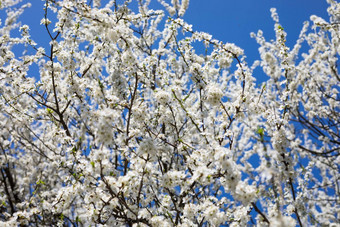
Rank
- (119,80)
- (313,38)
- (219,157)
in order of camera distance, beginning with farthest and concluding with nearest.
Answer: (313,38) < (119,80) < (219,157)

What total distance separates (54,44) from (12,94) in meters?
2.20

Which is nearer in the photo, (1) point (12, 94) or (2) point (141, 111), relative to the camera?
(2) point (141, 111)

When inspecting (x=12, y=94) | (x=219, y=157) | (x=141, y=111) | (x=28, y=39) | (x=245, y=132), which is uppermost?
(x=245, y=132)

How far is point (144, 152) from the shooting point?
306 cm

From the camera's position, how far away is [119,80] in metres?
4.13

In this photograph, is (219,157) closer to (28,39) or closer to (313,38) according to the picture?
(28,39)

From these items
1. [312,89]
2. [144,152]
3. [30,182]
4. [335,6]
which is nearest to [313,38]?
[335,6]

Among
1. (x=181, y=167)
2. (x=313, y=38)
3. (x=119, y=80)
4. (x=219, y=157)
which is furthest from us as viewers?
(x=313, y=38)

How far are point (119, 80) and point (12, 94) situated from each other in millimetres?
3438

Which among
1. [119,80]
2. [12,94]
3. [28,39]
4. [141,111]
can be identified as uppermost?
[28,39]

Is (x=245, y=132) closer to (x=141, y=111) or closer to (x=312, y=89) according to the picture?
(x=312, y=89)

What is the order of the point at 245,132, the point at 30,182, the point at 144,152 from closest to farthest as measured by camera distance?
the point at 144,152
the point at 30,182
the point at 245,132

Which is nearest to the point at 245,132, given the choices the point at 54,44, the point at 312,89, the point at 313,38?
the point at 312,89

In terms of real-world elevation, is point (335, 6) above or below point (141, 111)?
above
